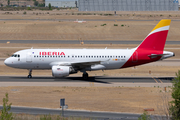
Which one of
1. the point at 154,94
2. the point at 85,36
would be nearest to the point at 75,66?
the point at 154,94

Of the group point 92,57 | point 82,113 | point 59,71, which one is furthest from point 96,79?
point 82,113

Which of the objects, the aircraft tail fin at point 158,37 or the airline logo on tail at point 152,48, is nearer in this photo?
the airline logo on tail at point 152,48

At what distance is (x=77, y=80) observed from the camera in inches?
1801

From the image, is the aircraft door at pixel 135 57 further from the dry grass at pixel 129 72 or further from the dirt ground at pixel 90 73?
the dirt ground at pixel 90 73

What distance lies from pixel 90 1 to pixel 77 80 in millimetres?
136821

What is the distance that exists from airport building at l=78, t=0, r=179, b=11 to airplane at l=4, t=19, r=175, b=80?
134020 mm

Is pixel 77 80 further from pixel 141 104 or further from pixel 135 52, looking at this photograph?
pixel 141 104

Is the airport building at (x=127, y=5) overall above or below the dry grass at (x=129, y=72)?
above

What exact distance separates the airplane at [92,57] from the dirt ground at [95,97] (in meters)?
5.92

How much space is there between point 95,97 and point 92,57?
36.9 feet

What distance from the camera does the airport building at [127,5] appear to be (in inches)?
6964

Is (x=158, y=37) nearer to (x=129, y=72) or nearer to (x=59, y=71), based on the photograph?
(x=129, y=72)

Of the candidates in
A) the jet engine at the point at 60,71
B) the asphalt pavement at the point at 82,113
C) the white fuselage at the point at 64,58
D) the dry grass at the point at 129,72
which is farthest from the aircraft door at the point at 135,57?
the asphalt pavement at the point at 82,113

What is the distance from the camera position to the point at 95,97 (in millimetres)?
35562
